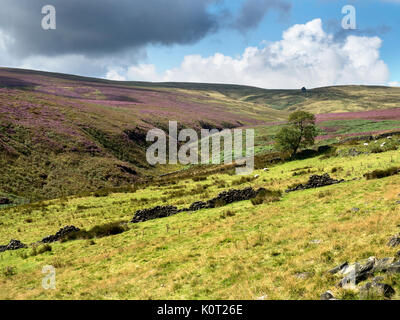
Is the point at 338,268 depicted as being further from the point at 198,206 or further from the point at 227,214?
the point at 198,206

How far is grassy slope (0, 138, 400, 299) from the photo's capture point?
9.86m

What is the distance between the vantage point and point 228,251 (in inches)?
523

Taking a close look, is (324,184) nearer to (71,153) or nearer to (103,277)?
(103,277)

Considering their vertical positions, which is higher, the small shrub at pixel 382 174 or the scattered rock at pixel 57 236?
the small shrub at pixel 382 174

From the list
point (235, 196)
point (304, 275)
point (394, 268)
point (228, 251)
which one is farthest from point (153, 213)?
point (394, 268)

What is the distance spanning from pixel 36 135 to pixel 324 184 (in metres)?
53.0

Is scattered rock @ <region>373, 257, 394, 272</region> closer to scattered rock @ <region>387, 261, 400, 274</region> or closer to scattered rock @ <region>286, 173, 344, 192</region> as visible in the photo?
scattered rock @ <region>387, 261, 400, 274</region>

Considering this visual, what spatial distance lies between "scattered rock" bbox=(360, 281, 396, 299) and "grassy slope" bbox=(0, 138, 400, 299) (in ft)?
0.65

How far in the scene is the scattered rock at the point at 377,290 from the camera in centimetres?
719

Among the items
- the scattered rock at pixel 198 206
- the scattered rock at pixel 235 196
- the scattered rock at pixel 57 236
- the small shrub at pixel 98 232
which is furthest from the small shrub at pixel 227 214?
the scattered rock at pixel 57 236

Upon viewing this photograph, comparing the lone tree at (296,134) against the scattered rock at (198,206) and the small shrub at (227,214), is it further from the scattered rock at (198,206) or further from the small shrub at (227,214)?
the small shrub at (227,214)

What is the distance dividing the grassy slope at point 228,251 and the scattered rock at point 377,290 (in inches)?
7.8

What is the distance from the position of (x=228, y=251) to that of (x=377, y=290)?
6.89 metres
